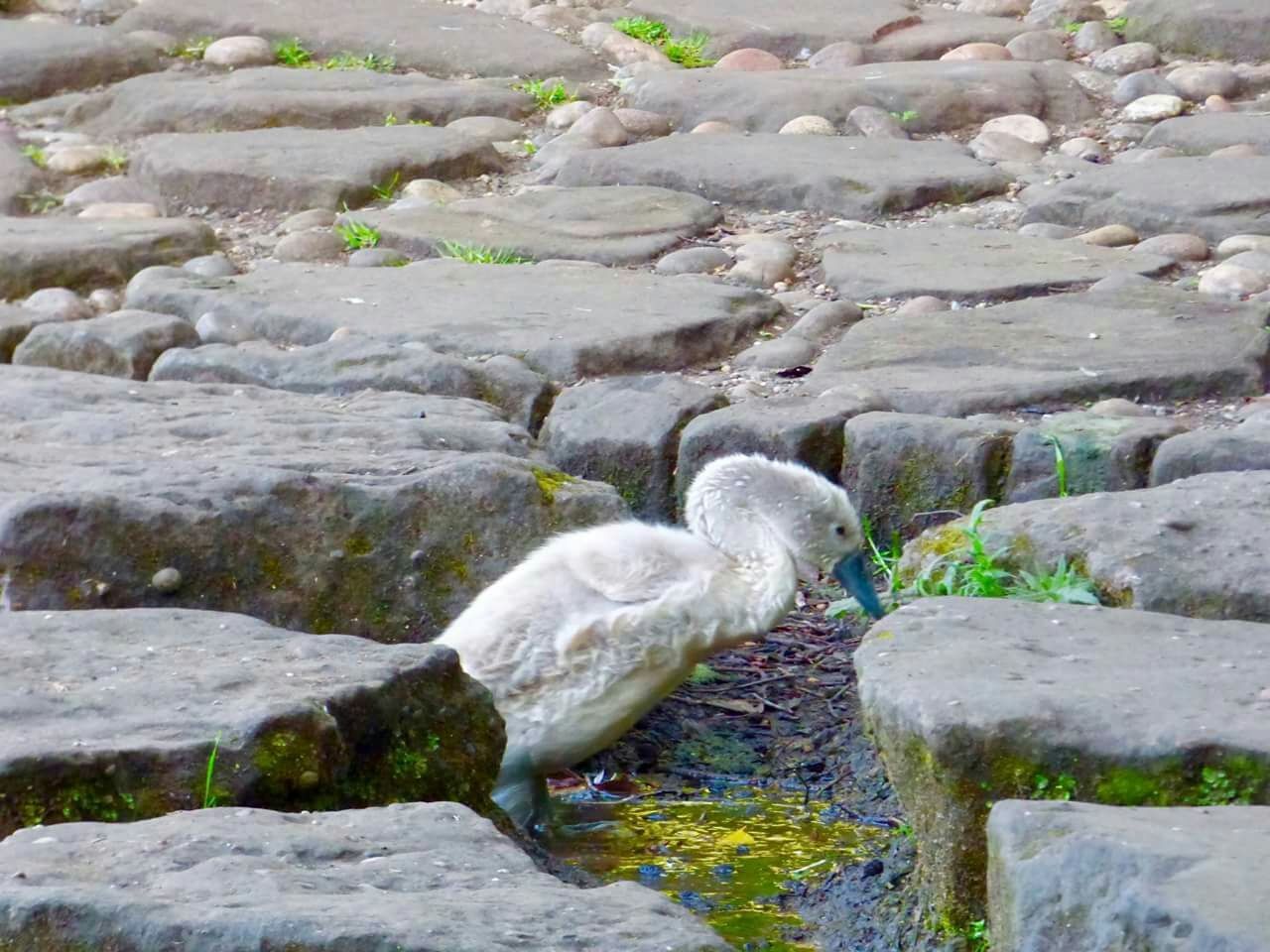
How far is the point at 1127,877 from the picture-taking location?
2.04 meters

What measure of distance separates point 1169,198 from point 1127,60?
1.60 metres

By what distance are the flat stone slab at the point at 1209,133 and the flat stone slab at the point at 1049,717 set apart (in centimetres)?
344

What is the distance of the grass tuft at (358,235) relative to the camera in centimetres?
574

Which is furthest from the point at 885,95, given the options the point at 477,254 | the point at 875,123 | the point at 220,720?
the point at 220,720

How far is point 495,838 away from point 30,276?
11.7 ft

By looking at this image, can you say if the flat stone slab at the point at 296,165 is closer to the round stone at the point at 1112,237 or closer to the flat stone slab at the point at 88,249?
the flat stone slab at the point at 88,249

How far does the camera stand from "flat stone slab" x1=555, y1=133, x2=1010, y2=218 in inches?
228

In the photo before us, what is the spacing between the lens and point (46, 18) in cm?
764

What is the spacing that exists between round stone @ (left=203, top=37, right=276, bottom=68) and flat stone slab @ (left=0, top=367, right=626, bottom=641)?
11.4 ft

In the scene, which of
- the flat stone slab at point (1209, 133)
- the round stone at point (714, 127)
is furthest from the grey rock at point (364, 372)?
the flat stone slab at point (1209, 133)

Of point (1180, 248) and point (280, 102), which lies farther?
point (280, 102)

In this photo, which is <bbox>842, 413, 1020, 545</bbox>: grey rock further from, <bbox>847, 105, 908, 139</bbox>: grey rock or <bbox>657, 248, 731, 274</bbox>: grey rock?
<bbox>847, 105, 908, 139</bbox>: grey rock

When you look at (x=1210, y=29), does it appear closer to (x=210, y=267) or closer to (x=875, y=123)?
(x=875, y=123)

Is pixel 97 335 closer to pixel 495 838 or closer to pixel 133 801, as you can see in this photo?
pixel 133 801
